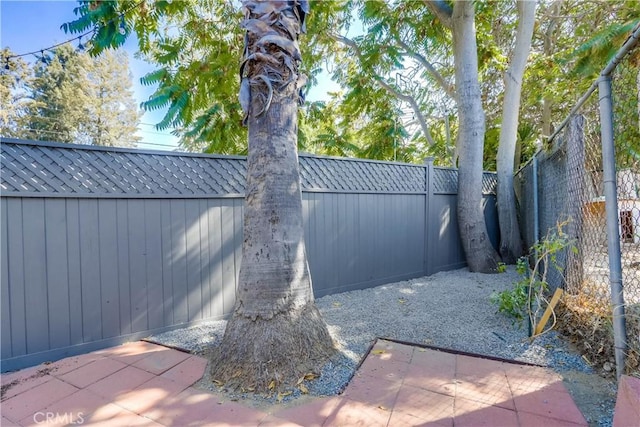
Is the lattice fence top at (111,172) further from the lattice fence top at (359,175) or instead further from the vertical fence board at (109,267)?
the lattice fence top at (359,175)

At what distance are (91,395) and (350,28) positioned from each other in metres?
7.80

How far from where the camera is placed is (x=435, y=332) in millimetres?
2916

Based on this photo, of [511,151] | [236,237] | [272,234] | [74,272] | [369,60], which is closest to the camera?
[272,234]

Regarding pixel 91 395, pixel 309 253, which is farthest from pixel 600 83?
pixel 91 395

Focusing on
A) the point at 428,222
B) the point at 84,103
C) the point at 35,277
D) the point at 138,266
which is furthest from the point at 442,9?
the point at 84,103

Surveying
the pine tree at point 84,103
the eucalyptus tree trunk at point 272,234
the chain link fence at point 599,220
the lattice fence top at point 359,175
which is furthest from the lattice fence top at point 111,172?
the pine tree at point 84,103

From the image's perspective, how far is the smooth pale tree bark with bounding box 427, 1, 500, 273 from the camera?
5223mm

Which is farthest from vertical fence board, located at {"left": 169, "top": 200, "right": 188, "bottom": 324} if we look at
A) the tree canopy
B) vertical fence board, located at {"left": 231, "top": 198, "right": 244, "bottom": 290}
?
the tree canopy

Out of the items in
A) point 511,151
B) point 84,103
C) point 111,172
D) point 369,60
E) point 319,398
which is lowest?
point 319,398

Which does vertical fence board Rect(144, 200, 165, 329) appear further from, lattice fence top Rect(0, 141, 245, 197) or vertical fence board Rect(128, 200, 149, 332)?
lattice fence top Rect(0, 141, 245, 197)

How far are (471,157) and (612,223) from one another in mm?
3593

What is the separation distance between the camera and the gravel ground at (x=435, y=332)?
2027 mm

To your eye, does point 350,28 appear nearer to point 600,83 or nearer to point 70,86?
point 600,83

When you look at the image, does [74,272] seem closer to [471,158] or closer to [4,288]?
[4,288]
